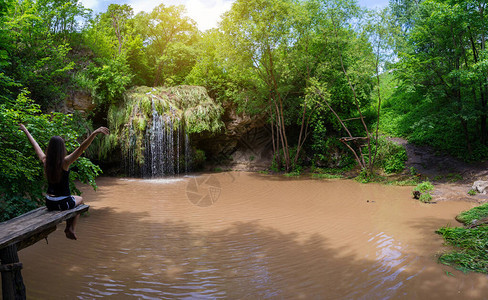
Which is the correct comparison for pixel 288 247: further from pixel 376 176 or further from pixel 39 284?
pixel 376 176

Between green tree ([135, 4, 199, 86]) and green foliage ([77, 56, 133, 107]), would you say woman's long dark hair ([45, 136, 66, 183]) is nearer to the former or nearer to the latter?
green foliage ([77, 56, 133, 107])

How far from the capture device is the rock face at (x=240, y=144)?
1633 cm

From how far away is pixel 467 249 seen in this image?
4309mm

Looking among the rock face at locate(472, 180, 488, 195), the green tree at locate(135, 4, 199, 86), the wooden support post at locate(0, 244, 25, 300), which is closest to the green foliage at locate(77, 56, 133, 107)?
the green tree at locate(135, 4, 199, 86)

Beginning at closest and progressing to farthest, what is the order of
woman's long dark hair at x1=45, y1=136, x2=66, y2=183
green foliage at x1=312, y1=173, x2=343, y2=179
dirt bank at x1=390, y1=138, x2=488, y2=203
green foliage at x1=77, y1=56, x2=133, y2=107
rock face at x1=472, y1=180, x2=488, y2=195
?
woman's long dark hair at x1=45, y1=136, x2=66, y2=183 → rock face at x1=472, y1=180, x2=488, y2=195 → dirt bank at x1=390, y1=138, x2=488, y2=203 → green foliage at x1=77, y1=56, x2=133, y2=107 → green foliage at x1=312, y1=173, x2=343, y2=179

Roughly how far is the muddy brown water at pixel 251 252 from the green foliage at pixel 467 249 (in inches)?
6.9

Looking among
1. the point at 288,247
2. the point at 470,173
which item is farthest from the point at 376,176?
the point at 288,247

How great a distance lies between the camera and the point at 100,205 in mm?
7414

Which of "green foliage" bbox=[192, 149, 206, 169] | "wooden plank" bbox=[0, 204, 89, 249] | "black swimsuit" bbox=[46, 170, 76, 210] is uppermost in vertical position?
"green foliage" bbox=[192, 149, 206, 169]

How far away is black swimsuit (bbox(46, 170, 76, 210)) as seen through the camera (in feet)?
10.4

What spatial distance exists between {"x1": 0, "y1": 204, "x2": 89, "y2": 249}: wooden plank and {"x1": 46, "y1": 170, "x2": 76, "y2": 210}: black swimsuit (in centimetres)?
9
